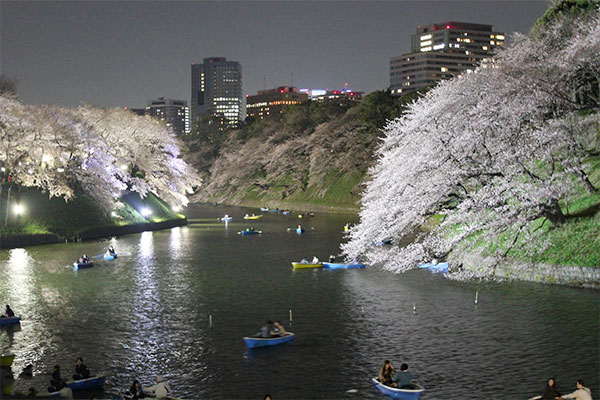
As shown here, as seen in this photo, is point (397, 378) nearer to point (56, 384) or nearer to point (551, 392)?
point (551, 392)

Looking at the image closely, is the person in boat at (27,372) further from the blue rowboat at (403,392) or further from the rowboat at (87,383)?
the blue rowboat at (403,392)

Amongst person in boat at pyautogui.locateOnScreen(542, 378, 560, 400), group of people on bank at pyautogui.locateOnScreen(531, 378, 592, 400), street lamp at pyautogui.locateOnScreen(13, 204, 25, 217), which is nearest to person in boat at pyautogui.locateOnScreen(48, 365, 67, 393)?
group of people on bank at pyautogui.locateOnScreen(531, 378, 592, 400)

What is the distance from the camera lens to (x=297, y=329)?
2422cm

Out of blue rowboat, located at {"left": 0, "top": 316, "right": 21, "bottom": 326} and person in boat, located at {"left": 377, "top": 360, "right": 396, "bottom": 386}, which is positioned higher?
blue rowboat, located at {"left": 0, "top": 316, "right": 21, "bottom": 326}

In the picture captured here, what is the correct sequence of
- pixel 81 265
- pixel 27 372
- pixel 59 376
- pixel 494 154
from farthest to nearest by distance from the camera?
pixel 81 265 → pixel 494 154 → pixel 27 372 → pixel 59 376

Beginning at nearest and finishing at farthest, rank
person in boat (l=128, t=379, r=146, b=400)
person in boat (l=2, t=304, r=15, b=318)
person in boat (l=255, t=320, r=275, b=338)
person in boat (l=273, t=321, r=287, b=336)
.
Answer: person in boat (l=128, t=379, r=146, b=400), person in boat (l=255, t=320, r=275, b=338), person in boat (l=273, t=321, r=287, b=336), person in boat (l=2, t=304, r=15, b=318)

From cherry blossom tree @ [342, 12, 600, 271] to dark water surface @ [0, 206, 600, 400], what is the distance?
127 inches

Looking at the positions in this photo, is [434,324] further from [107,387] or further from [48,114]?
[48,114]

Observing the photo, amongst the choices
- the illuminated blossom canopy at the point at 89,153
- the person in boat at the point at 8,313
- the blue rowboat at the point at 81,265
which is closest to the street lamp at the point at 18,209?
the illuminated blossom canopy at the point at 89,153

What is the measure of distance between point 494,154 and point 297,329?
1284 cm

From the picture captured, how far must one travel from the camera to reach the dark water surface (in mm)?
18781

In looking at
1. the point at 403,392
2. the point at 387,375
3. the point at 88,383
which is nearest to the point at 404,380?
the point at 403,392

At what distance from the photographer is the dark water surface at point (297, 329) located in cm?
1878

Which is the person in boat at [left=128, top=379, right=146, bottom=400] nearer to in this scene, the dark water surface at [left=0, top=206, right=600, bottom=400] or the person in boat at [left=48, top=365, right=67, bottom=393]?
the dark water surface at [left=0, top=206, right=600, bottom=400]
